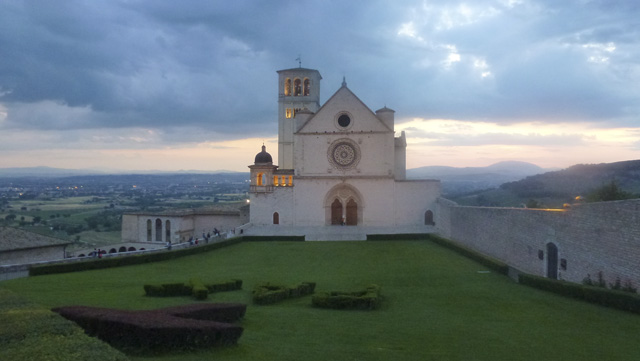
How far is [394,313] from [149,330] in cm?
761

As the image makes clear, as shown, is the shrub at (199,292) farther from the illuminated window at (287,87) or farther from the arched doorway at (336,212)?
Answer: the illuminated window at (287,87)

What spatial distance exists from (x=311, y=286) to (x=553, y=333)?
827 cm

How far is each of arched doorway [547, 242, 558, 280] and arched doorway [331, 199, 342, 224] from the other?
25.4 metres

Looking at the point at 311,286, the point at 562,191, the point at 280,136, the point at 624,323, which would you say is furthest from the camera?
the point at 562,191

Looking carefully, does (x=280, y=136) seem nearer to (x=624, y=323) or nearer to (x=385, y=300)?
(x=385, y=300)

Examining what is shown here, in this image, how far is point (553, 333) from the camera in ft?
40.7

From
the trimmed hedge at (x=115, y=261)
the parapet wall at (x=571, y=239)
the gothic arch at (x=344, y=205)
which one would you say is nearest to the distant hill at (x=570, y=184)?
the gothic arch at (x=344, y=205)

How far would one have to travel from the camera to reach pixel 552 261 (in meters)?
20.3

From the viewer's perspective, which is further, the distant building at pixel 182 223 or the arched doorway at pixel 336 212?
the arched doorway at pixel 336 212

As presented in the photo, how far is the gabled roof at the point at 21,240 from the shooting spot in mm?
26375

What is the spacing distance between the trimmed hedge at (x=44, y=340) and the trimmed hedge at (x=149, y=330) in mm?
686

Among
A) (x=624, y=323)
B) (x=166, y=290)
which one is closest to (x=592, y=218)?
(x=624, y=323)

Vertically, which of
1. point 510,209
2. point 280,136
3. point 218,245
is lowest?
point 218,245

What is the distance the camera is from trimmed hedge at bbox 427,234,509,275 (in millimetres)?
22141
